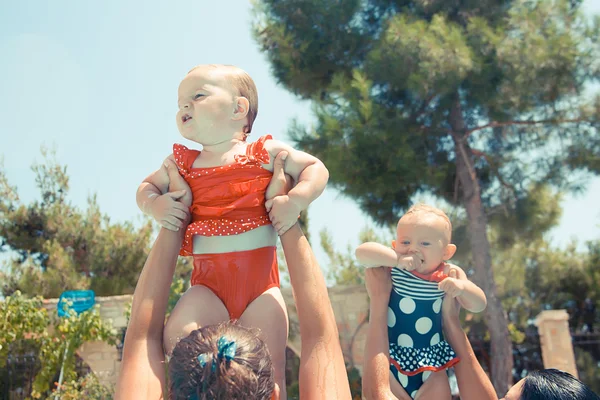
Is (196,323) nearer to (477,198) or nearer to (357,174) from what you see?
(357,174)

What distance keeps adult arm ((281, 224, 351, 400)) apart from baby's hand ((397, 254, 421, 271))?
24.0 inches

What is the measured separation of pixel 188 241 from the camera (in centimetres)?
231

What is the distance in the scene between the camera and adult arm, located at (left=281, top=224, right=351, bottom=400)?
193 cm

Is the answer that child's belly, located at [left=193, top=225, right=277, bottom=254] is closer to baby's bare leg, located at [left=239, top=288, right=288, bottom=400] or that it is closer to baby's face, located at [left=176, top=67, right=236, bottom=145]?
baby's bare leg, located at [left=239, top=288, right=288, bottom=400]

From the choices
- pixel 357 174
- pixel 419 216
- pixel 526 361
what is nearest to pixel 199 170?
pixel 419 216

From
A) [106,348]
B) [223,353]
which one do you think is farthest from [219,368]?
[106,348]

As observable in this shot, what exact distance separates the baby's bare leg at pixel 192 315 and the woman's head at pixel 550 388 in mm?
1013

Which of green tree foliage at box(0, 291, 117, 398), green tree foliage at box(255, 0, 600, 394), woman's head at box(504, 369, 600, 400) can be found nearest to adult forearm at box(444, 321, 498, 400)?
woman's head at box(504, 369, 600, 400)

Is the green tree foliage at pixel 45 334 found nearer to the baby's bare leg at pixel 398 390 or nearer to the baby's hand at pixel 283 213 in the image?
the baby's bare leg at pixel 398 390

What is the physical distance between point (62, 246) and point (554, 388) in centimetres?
1397

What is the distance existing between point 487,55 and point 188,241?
8.01 meters

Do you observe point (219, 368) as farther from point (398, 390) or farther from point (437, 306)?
point (437, 306)

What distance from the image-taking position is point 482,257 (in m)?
9.20

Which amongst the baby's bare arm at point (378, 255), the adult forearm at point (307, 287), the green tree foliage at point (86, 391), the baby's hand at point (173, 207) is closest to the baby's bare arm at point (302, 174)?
the adult forearm at point (307, 287)
